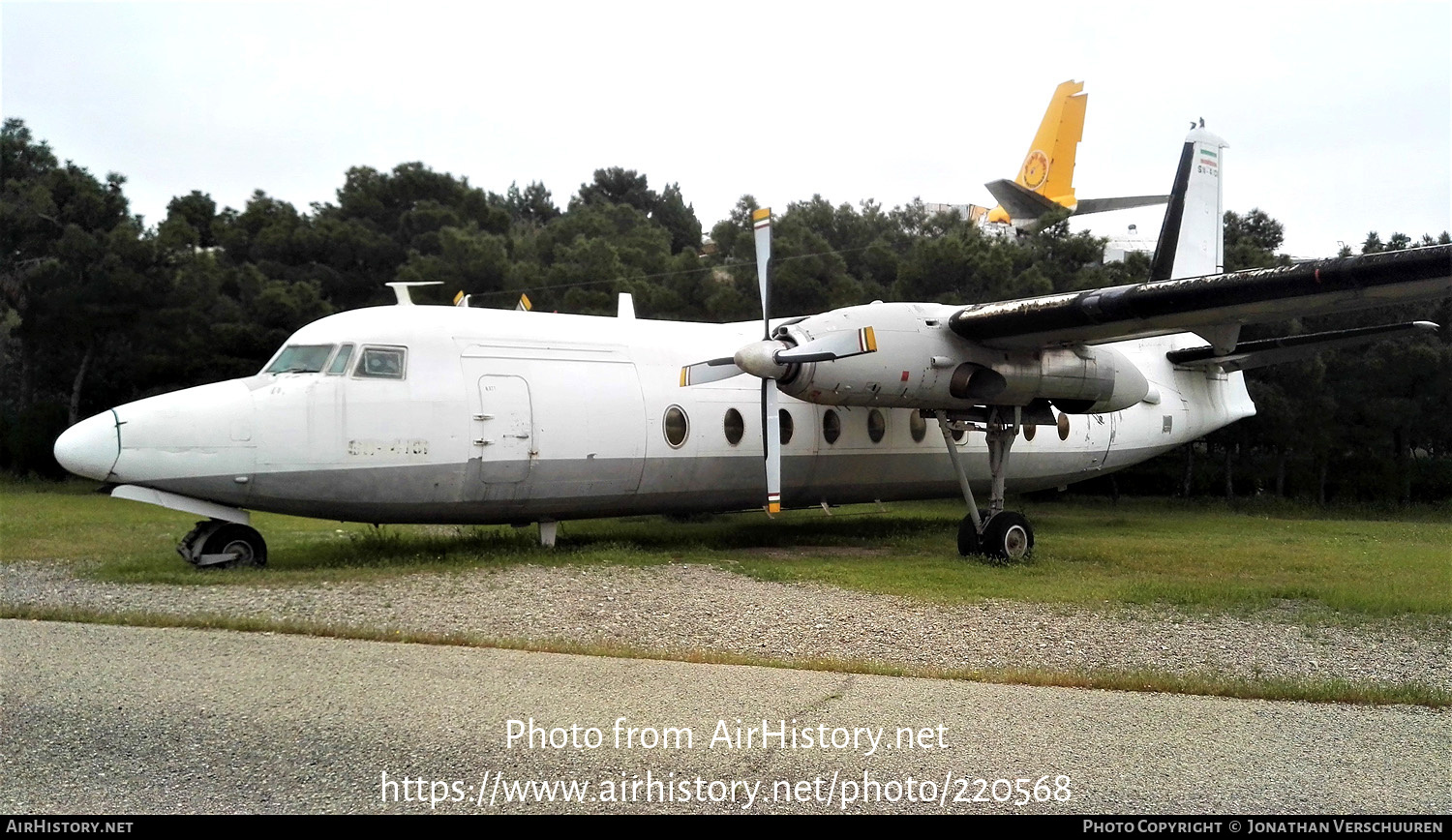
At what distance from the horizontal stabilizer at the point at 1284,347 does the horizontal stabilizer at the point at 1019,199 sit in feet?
48.1

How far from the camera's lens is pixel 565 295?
94.4ft

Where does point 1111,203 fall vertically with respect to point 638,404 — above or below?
above

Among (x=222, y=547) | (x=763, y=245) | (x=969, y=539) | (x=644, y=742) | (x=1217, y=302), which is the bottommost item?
(x=969, y=539)

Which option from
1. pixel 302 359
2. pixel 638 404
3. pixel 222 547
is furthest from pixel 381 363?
pixel 638 404

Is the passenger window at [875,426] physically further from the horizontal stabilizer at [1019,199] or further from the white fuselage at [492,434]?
the horizontal stabilizer at [1019,199]

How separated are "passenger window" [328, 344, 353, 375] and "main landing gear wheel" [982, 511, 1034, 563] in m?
8.03

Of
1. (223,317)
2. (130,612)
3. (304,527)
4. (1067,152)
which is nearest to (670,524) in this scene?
(304,527)

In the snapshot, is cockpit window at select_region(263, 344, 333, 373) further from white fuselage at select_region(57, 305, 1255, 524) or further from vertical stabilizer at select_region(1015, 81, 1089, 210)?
vertical stabilizer at select_region(1015, 81, 1089, 210)

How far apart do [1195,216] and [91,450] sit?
1603cm

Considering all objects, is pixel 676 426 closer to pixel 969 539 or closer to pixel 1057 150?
pixel 969 539

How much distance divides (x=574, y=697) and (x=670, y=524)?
1256 cm

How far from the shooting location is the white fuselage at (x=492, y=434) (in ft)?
36.0

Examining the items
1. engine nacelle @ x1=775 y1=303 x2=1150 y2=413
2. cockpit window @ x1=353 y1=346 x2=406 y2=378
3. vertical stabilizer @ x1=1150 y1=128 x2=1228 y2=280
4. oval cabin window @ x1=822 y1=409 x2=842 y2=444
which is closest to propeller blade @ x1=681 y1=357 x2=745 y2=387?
engine nacelle @ x1=775 y1=303 x2=1150 y2=413

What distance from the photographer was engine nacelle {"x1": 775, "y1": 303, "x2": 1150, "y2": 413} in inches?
489
